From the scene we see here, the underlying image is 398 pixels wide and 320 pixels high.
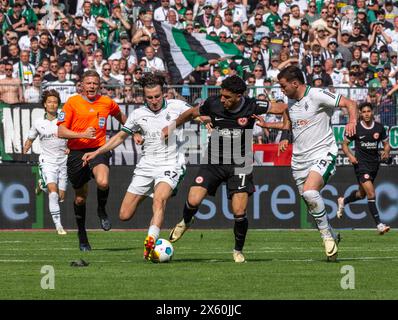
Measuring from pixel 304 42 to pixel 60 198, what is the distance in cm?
1013

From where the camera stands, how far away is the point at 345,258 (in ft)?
52.9

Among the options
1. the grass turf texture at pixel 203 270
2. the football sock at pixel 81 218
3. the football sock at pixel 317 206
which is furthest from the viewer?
the football sock at pixel 81 218

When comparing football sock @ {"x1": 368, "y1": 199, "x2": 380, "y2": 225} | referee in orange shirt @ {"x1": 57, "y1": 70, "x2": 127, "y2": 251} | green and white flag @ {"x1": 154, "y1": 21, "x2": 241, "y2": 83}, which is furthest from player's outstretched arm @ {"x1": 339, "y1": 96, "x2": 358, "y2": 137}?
green and white flag @ {"x1": 154, "y1": 21, "x2": 241, "y2": 83}

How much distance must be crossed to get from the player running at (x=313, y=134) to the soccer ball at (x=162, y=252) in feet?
6.74

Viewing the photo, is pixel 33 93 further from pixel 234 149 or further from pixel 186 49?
pixel 234 149

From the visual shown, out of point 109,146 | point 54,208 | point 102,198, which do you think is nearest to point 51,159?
point 54,208

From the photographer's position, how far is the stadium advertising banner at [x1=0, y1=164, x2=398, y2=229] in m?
25.1

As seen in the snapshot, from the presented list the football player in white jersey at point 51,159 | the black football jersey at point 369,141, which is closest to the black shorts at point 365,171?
the black football jersey at point 369,141

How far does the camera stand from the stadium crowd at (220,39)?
88.8 ft

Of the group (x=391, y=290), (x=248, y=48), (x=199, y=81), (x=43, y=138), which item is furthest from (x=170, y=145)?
(x=248, y=48)

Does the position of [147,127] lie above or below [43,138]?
above

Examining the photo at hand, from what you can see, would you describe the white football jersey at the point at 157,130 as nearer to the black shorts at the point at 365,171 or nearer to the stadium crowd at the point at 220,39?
the black shorts at the point at 365,171

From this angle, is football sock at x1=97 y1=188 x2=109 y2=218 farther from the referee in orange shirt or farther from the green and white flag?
the green and white flag
